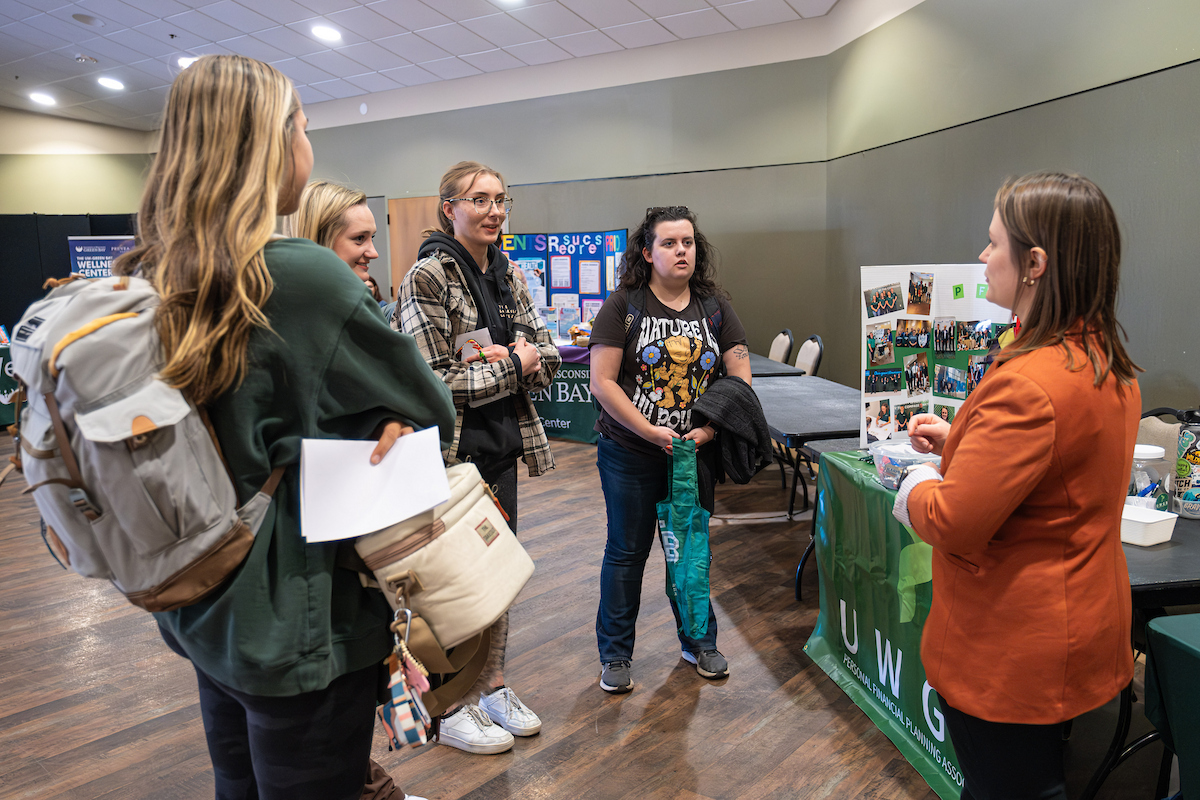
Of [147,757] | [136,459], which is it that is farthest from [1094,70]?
[147,757]

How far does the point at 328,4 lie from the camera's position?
19.6 feet

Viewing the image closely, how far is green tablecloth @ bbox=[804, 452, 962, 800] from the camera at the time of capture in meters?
1.92

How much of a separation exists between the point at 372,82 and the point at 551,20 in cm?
285

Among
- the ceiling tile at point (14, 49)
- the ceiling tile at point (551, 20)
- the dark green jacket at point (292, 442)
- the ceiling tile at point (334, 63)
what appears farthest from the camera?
the ceiling tile at point (334, 63)

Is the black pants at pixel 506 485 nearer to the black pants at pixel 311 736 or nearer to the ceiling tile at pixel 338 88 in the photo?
the black pants at pixel 311 736

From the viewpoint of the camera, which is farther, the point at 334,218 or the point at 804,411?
the point at 804,411

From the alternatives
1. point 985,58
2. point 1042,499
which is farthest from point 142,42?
point 1042,499

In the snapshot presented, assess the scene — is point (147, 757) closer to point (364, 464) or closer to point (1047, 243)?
point (364, 464)

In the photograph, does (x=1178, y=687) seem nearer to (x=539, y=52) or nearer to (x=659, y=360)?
(x=659, y=360)

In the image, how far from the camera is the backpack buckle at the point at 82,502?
0.78 meters

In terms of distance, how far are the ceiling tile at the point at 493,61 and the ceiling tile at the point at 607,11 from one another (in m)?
1.26

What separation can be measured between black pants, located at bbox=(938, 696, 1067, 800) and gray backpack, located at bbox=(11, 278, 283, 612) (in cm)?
115

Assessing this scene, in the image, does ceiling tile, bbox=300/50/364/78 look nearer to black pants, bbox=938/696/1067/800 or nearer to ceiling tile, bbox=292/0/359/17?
ceiling tile, bbox=292/0/359/17

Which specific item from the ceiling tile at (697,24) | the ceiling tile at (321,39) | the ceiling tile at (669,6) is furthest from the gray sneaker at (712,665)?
the ceiling tile at (321,39)
